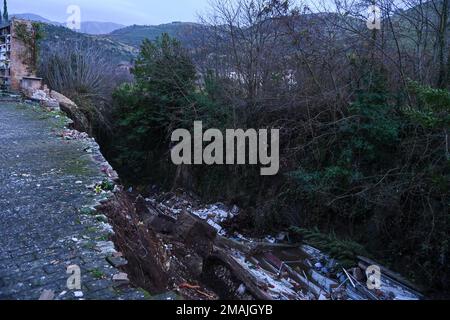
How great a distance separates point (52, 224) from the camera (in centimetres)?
326

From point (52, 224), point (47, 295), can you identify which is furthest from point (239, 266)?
point (47, 295)

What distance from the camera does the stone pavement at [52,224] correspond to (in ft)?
8.04

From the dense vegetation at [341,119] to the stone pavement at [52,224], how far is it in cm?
401

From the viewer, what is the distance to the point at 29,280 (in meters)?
2.49

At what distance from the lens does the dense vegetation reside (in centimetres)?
557

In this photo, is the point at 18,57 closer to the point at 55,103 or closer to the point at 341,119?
the point at 55,103

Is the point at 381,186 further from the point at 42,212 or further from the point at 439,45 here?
the point at 42,212

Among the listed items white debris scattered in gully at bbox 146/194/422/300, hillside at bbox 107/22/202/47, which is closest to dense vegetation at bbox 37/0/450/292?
white debris scattered in gully at bbox 146/194/422/300

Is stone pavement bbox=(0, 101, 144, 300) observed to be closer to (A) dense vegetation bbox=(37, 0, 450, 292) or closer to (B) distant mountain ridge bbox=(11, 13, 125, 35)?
(A) dense vegetation bbox=(37, 0, 450, 292)

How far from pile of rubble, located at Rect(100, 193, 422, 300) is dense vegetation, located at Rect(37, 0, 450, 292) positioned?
397 mm

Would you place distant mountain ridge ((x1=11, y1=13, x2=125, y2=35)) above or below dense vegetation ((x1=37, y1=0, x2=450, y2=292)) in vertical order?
above

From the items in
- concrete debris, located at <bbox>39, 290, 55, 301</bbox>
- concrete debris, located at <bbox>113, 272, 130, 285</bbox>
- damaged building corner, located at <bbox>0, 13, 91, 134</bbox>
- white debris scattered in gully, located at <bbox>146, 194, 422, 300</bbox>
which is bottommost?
white debris scattered in gully, located at <bbox>146, 194, 422, 300</bbox>

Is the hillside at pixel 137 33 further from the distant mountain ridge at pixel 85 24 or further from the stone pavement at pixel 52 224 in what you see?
the stone pavement at pixel 52 224

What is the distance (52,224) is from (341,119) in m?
5.44
